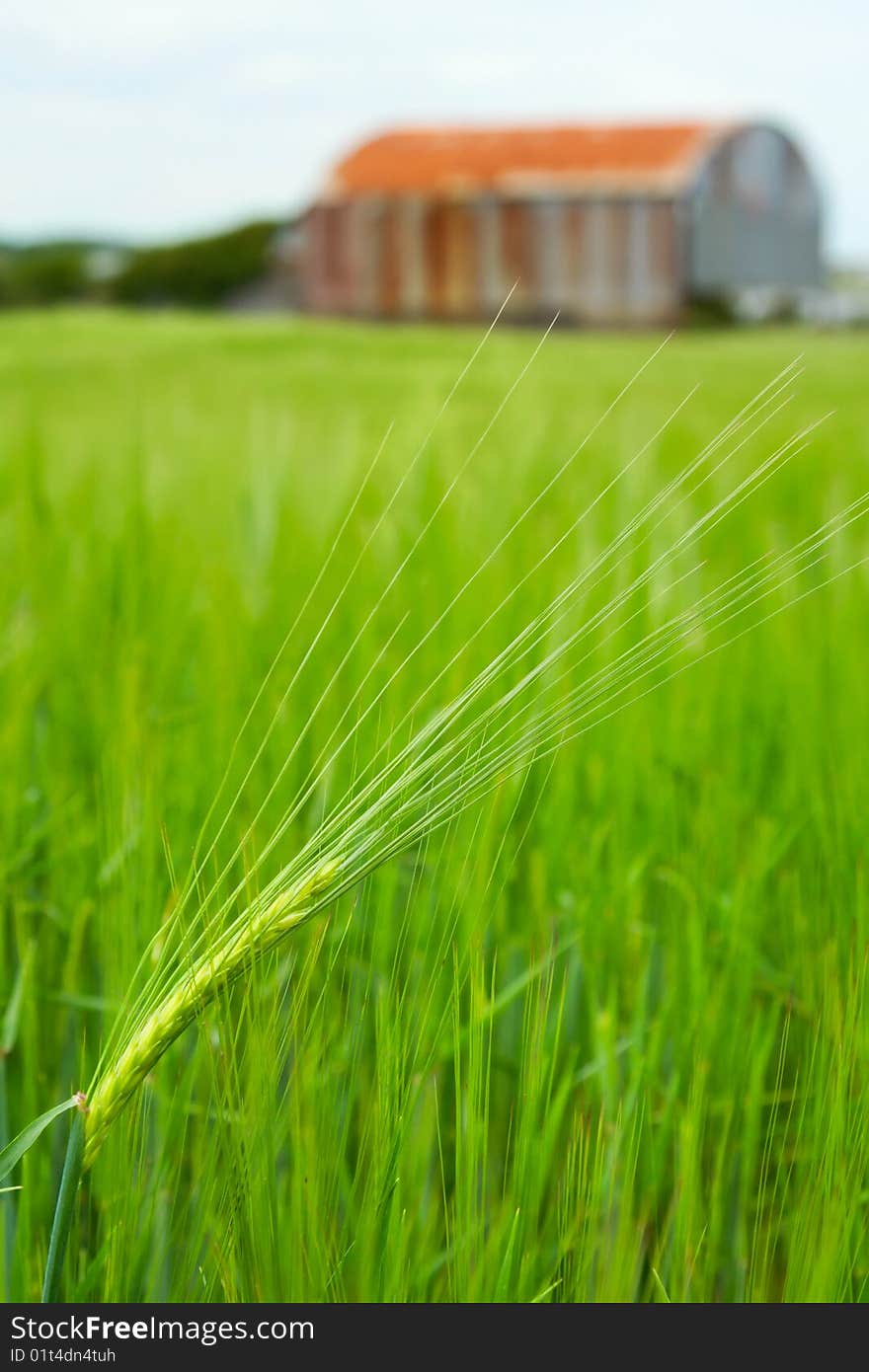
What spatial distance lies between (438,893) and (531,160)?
32.0 feet

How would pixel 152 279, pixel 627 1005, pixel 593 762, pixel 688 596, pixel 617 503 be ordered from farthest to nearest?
pixel 152 279 < pixel 617 503 < pixel 688 596 < pixel 593 762 < pixel 627 1005

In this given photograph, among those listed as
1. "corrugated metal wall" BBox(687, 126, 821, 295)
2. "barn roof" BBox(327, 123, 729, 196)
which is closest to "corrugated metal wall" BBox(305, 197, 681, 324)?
"barn roof" BBox(327, 123, 729, 196)

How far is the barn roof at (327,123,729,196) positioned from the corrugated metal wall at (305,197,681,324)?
141 mm

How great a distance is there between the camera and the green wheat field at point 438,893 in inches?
16.7

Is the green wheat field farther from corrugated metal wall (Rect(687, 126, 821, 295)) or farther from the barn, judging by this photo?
corrugated metal wall (Rect(687, 126, 821, 295))

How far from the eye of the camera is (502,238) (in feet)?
32.2

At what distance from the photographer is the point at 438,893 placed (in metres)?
0.66

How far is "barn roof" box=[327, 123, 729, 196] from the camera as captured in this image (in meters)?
9.53

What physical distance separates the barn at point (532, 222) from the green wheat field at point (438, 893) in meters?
8.53

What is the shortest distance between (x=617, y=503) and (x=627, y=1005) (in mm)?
755

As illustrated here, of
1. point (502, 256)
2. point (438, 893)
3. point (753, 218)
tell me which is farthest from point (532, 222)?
point (438, 893)

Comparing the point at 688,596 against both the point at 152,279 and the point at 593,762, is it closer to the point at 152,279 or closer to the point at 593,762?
the point at 593,762
